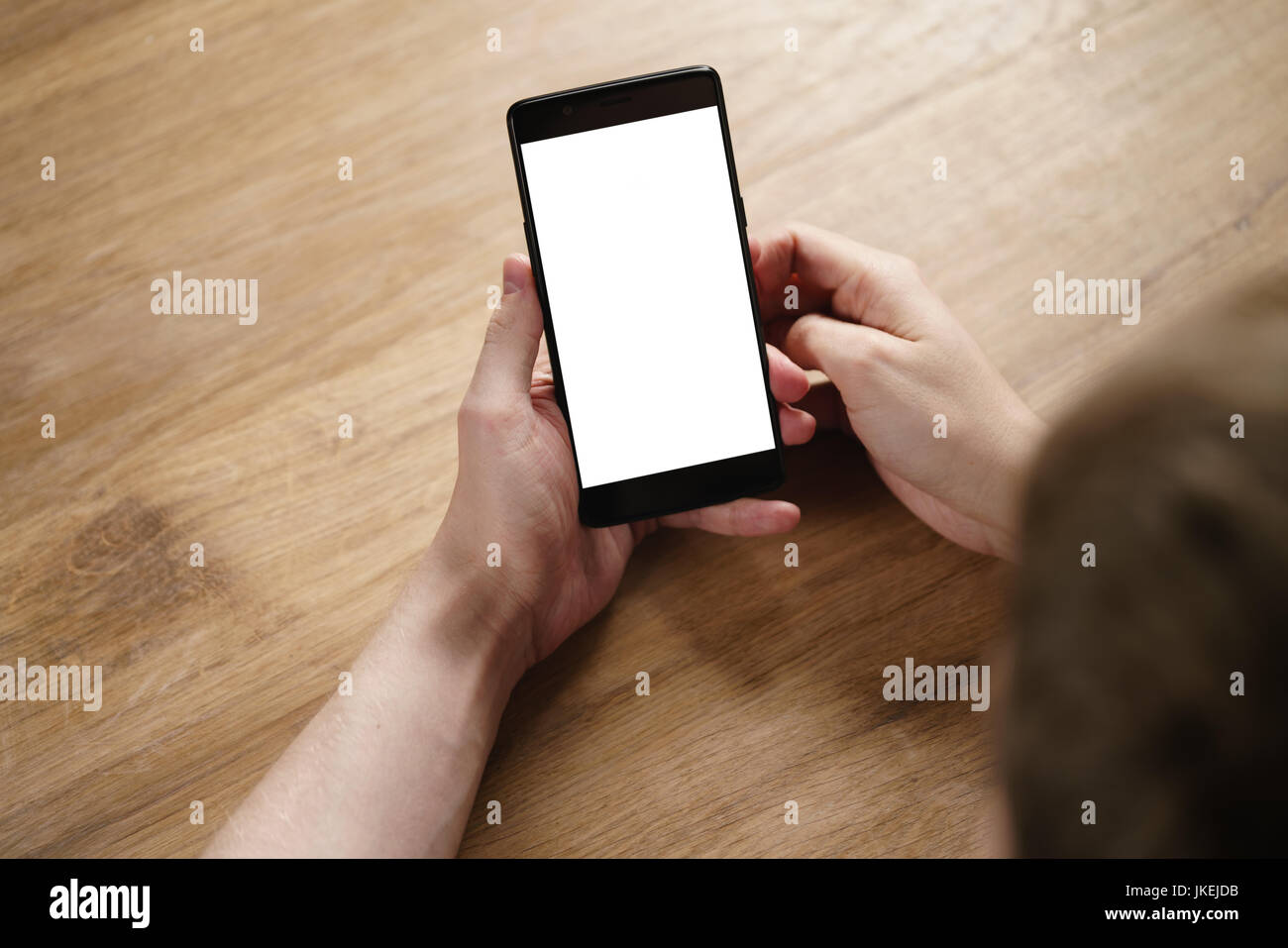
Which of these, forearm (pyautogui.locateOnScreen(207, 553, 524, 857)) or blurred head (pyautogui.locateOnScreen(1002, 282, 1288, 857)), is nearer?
blurred head (pyautogui.locateOnScreen(1002, 282, 1288, 857))

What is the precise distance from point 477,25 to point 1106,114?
61 cm

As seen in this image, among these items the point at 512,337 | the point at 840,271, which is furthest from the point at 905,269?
the point at 512,337

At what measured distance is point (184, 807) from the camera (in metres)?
0.66

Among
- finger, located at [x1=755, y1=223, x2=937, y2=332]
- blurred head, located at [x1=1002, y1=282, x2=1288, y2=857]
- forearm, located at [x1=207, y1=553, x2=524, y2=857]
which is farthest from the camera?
finger, located at [x1=755, y1=223, x2=937, y2=332]


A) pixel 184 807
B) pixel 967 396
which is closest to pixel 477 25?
pixel 967 396

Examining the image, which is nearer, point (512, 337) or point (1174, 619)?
point (1174, 619)

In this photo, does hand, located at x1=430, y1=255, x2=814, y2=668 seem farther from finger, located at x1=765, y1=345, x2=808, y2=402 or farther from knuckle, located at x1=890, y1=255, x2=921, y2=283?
knuckle, located at x1=890, y1=255, x2=921, y2=283

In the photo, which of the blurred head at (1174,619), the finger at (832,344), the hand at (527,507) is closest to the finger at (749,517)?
the hand at (527,507)

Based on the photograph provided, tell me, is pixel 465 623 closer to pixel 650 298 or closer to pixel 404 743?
pixel 404 743

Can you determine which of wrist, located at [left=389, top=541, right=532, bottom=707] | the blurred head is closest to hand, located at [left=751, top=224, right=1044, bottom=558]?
wrist, located at [left=389, top=541, right=532, bottom=707]

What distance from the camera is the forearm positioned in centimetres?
60

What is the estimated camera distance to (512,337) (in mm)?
666

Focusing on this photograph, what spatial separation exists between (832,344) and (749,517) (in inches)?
6.2

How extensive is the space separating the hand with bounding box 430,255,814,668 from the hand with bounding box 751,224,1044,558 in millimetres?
51
